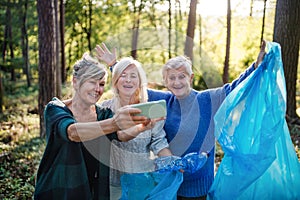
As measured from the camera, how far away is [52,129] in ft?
7.32

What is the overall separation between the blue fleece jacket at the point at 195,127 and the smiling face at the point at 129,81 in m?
0.43

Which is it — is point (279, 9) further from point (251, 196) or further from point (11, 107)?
point (11, 107)

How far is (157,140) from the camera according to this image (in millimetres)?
2557

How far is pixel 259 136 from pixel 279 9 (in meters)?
5.52

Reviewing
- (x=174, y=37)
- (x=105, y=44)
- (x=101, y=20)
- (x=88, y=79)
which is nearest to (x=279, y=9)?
(x=174, y=37)

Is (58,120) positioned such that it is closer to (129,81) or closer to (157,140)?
(129,81)

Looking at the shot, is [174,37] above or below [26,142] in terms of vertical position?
above

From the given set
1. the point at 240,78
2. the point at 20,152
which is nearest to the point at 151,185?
the point at 240,78

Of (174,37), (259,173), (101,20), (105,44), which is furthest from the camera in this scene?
(101,20)

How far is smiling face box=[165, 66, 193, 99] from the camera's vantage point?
2668mm

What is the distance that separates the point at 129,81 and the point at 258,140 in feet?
3.20

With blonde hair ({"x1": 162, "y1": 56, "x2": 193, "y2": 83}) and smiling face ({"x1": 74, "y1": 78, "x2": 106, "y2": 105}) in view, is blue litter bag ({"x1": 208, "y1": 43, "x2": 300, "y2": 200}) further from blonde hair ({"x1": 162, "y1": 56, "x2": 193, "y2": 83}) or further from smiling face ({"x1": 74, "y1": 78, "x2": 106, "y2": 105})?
smiling face ({"x1": 74, "y1": 78, "x2": 106, "y2": 105})

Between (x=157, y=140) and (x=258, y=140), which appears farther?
(x=157, y=140)

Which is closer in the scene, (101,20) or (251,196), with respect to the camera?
(251,196)
